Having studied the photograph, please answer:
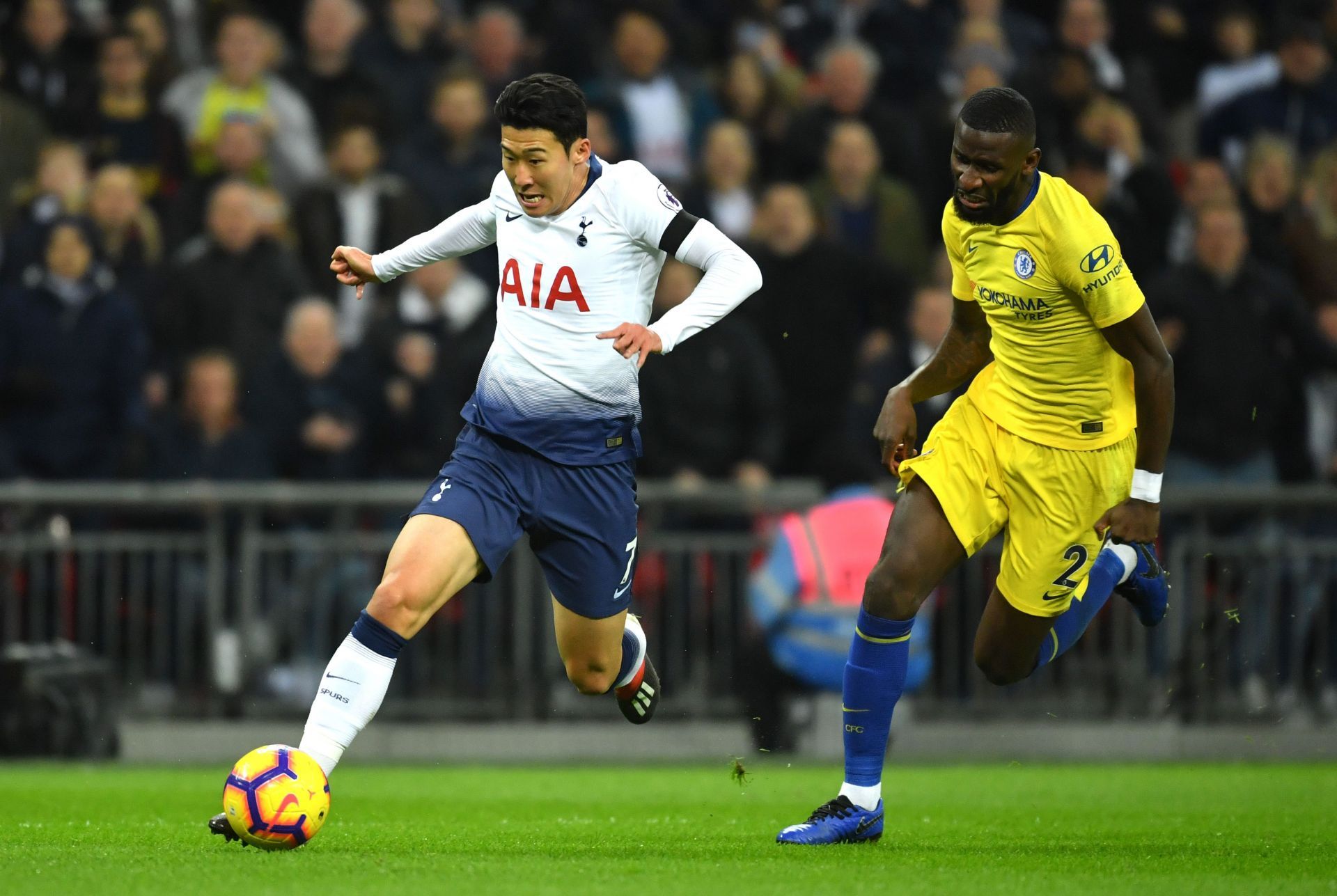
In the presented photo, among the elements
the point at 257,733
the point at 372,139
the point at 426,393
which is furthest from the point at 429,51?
the point at 257,733

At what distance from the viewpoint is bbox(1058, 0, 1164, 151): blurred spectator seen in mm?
15766

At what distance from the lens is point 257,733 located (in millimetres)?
12188

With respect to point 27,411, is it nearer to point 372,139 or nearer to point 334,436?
point 334,436

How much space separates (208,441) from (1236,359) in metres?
6.29

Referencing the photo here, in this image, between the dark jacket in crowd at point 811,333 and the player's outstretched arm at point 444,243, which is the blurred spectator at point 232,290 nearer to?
the dark jacket in crowd at point 811,333

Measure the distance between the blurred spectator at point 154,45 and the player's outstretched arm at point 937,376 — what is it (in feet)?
27.3

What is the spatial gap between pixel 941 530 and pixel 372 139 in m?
7.34

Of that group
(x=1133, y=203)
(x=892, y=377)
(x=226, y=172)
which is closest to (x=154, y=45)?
(x=226, y=172)

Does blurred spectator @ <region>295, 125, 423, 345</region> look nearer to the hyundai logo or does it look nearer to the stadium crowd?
the stadium crowd

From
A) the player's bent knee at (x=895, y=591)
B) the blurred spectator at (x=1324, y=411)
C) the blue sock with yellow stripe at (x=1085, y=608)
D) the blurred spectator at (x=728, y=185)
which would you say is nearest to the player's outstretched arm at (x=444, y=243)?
the player's bent knee at (x=895, y=591)

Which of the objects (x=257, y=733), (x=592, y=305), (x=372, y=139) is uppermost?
(x=372, y=139)

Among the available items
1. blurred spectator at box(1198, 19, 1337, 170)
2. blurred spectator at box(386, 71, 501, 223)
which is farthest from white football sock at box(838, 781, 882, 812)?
blurred spectator at box(1198, 19, 1337, 170)

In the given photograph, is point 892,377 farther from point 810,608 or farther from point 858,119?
point 858,119

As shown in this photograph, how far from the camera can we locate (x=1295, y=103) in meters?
15.7
